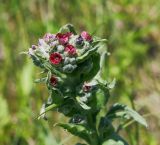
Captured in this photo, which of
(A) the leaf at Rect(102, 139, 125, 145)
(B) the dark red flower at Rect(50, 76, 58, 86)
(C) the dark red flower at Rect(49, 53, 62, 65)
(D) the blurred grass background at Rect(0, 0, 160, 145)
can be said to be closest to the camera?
(C) the dark red flower at Rect(49, 53, 62, 65)

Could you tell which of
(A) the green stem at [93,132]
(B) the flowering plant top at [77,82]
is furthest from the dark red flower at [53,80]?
(A) the green stem at [93,132]

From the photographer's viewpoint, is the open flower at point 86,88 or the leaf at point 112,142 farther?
the leaf at point 112,142

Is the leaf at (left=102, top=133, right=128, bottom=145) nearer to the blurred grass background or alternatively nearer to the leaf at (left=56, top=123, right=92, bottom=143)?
the leaf at (left=56, top=123, right=92, bottom=143)

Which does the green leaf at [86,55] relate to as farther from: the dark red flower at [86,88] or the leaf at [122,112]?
the leaf at [122,112]

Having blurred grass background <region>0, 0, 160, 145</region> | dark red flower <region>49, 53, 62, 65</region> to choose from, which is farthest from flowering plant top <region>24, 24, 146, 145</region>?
blurred grass background <region>0, 0, 160, 145</region>

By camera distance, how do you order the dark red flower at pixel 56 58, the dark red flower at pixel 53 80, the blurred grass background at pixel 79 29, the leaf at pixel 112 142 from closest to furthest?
the dark red flower at pixel 56 58
the dark red flower at pixel 53 80
the leaf at pixel 112 142
the blurred grass background at pixel 79 29

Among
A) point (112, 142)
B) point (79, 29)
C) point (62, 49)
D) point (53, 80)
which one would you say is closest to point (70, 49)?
point (62, 49)

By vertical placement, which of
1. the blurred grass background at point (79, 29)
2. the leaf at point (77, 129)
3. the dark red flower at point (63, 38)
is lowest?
the leaf at point (77, 129)
